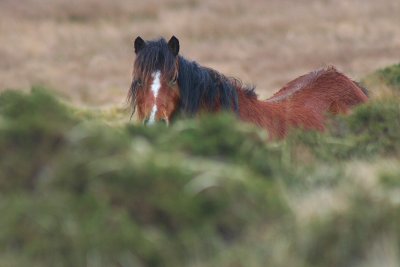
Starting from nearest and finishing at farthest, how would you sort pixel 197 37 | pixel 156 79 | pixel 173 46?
pixel 156 79 → pixel 173 46 → pixel 197 37

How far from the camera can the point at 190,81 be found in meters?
8.97

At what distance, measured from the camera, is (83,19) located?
40.6m

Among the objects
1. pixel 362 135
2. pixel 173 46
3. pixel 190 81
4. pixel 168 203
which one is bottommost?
pixel 168 203

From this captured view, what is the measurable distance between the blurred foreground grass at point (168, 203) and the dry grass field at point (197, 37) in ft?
63.3

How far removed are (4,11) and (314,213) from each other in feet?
124

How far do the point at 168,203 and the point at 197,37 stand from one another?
32630mm

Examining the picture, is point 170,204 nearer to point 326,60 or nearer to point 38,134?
point 38,134

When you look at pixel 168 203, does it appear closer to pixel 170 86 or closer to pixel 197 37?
pixel 170 86

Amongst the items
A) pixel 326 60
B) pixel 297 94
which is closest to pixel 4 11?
pixel 326 60

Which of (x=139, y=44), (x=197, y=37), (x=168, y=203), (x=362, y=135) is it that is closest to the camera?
(x=168, y=203)

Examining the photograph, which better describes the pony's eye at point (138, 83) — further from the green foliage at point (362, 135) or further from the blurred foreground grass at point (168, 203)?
the blurred foreground grass at point (168, 203)

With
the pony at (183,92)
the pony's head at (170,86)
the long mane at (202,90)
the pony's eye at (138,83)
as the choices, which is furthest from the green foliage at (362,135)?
the pony's eye at (138,83)

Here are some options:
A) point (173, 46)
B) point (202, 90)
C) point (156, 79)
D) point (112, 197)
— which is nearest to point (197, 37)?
point (173, 46)

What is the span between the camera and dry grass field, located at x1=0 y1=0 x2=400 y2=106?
99.7 ft
